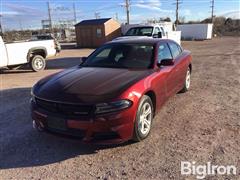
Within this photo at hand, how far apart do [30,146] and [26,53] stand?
27.6 feet

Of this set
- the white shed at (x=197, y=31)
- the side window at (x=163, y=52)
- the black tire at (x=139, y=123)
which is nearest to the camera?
the black tire at (x=139, y=123)

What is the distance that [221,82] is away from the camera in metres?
8.66

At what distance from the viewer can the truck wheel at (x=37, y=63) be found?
40.9 feet

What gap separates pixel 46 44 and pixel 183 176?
35.1ft

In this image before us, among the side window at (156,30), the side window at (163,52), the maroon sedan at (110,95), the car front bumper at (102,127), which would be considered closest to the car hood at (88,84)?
the maroon sedan at (110,95)

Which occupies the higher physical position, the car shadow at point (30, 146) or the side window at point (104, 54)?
the side window at point (104, 54)

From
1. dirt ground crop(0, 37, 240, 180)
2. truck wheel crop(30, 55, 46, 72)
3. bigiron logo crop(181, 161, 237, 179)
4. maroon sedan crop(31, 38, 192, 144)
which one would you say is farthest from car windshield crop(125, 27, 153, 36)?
bigiron logo crop(181, 161, 237, 179)

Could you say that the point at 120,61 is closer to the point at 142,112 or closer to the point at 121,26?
the point at 142,112

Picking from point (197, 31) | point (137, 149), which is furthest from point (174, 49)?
point (197, 31)

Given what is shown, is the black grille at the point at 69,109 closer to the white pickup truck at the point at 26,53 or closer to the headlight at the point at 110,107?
the headlight at the point at 110,107

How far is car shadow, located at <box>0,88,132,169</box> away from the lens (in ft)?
13.3

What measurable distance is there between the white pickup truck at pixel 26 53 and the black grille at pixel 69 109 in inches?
321

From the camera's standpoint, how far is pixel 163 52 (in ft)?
19.0

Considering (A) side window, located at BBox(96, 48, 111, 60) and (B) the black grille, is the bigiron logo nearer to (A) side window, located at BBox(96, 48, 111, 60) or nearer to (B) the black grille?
(B) the black grille
